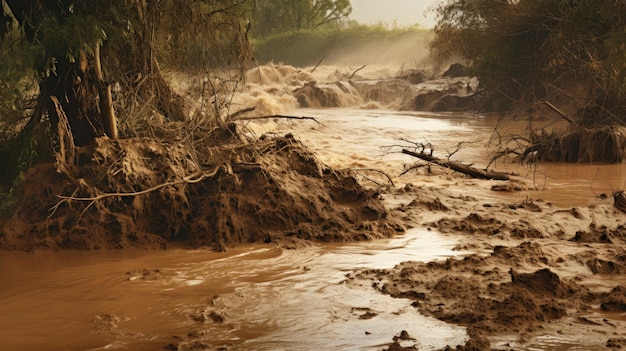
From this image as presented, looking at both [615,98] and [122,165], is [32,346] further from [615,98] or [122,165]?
[615,98]

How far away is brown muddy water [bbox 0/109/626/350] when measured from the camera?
16.5ft

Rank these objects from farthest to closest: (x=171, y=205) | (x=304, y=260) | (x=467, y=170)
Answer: (x=467, y=170)
(x=171, y=205)
(x=304, y=260)

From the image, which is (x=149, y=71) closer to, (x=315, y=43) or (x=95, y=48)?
(x=95, y=48)

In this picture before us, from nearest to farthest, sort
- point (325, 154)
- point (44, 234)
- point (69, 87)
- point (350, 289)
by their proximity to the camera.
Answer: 1. point (350, 289)
2. point (44, 234)
3. point (69, 87)
4. point (325, 154)

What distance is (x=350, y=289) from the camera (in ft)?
20.1

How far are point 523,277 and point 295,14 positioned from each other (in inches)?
Answer: 1965

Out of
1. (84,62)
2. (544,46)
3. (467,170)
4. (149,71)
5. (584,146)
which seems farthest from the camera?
(544,46)

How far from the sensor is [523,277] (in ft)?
19.6

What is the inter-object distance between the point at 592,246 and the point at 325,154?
295 inches

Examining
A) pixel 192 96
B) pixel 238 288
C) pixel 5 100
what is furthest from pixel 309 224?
pixel 5 100

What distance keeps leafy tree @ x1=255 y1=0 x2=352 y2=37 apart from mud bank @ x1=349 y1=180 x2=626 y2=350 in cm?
4568

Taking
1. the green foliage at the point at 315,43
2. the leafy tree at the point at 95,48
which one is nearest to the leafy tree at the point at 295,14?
the green foliage at the point at 315,43

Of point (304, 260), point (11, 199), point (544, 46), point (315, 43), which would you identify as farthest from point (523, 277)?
point (315, 43)

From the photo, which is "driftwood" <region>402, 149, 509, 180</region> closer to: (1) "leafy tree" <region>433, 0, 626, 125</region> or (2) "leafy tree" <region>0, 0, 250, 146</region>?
(1) "leafy tree" <region>433, 0, 626, 125</region>
